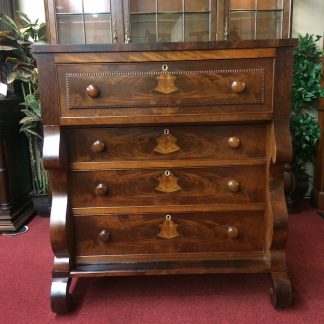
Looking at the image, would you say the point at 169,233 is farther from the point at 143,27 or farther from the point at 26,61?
the point at 26,61

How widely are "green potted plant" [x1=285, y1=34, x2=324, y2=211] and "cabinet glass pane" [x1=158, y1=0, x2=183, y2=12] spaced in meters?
0.81

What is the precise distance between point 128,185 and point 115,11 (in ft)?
3.85

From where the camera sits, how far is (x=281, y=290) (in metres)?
1.17

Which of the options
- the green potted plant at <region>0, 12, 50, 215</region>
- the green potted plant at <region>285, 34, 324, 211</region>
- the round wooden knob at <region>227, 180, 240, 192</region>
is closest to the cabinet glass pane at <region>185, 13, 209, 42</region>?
the green potted plant at <region>285, 34, 324, 211</region>

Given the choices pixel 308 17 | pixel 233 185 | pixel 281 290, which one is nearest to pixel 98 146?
pixel 233 185

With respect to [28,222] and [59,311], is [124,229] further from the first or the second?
[28,222]

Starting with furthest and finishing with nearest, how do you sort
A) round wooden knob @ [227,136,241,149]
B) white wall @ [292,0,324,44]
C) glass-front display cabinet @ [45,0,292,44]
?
white wall @ [292,0,324,44] < glass-front display cabinet @ [45,0,292,44] < round wooden knob @ [227,136,241,149]

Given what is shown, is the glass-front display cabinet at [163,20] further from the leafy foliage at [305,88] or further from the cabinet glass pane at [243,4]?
the leafy foliage at [305,88]

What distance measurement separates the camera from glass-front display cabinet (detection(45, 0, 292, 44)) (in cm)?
186

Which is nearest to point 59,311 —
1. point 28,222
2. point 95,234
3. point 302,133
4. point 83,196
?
point 95,234

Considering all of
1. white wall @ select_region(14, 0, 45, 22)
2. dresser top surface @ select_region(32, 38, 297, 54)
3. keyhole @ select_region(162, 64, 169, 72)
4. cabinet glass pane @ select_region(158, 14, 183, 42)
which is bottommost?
keyhole @ select_region(162, 64, 169, 72)

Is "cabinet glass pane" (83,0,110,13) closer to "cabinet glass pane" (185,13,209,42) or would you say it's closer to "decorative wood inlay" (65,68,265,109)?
"cabinet glass pane" (185,13,209,42)

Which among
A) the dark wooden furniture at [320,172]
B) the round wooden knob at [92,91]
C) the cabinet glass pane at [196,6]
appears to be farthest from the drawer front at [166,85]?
the dark wooden furniture at [320,172]

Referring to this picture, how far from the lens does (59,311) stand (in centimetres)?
118
